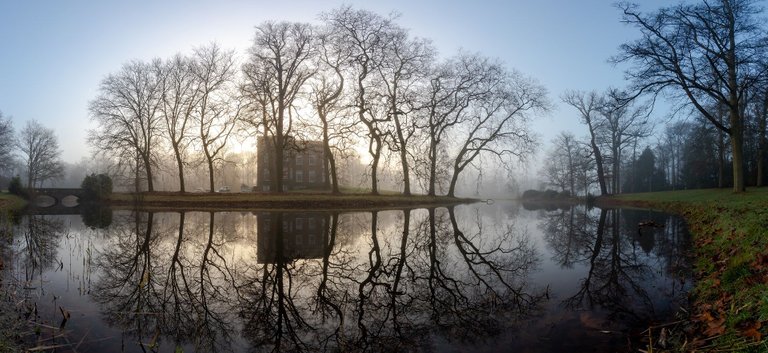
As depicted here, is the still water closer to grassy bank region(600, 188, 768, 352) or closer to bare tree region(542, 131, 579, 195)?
grassy bank region(600, 188, 768, 352)

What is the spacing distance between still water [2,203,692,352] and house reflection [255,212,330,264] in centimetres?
13

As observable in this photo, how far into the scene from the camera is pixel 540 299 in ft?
19.9

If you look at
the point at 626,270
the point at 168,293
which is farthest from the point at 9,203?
the point at 626,270

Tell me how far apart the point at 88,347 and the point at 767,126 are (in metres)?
44.8

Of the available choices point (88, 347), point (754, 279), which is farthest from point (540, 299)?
point (88, 347)

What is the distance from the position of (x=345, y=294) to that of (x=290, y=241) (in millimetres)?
5931

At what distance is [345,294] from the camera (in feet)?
20.8

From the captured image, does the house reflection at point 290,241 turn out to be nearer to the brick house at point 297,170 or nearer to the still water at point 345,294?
the still water at point 345,294

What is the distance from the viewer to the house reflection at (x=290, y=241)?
9.49 m

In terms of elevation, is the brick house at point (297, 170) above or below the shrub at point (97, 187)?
above

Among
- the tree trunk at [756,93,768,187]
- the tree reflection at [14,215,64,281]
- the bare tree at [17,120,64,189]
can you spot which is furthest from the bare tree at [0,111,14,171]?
the tree trunk at [756,93,768,187]

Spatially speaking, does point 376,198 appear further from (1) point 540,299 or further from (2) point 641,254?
(1) point 540,299

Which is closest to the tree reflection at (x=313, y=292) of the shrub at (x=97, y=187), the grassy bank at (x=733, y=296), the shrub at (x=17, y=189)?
the grassy bank at (x=733, y=296)

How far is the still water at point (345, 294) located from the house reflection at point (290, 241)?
0.13 m
